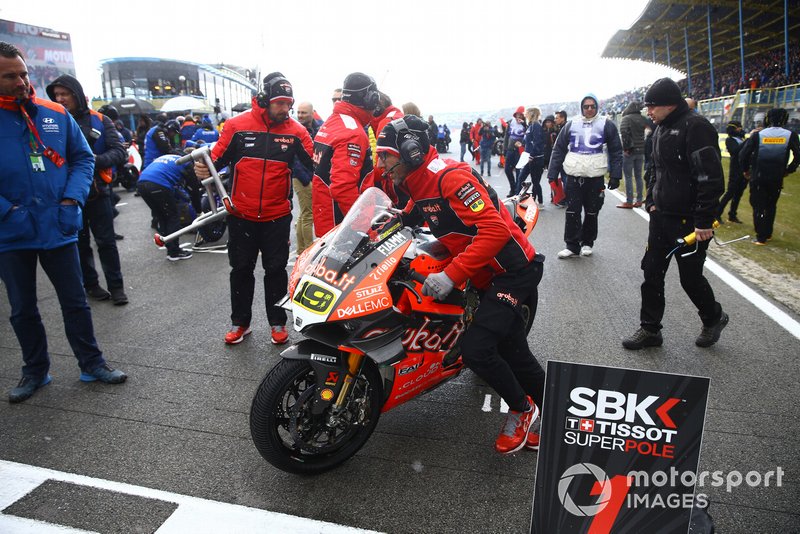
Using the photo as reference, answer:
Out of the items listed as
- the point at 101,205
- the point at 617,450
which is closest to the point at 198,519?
the point at 617,450

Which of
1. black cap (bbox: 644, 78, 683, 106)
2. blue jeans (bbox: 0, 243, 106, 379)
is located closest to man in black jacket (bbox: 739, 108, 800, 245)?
black cap (bbox: 644, 78, 683, 106)

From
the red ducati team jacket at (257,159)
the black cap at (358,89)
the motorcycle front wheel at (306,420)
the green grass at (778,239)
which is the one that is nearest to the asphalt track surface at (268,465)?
the motorcycle front wheel at (306,420)

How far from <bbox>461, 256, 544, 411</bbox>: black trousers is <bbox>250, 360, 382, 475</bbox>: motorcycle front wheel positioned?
59cm

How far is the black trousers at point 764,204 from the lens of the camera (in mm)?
7422

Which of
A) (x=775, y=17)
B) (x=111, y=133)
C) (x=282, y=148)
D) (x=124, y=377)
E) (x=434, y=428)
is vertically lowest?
(x=434, y=428)

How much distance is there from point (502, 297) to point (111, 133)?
4.95m

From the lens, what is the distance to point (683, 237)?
13.6 feet

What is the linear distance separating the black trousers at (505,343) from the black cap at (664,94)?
72.3 inches

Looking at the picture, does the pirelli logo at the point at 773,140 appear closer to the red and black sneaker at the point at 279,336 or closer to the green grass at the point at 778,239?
the green grass at the point at 778,239

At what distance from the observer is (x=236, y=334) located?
185 inches

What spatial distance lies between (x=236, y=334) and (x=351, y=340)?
91.0 inches

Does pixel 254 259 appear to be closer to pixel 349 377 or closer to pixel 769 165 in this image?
pixel 349 377

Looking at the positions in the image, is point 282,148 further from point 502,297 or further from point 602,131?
point 602,131

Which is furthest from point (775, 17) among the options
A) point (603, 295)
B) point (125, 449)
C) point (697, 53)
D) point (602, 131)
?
point (125, 449)
